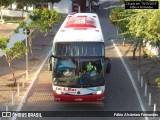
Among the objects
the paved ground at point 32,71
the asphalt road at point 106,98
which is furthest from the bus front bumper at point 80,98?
the paved ground at point 32,71

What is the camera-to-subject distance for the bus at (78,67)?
56.9 feet

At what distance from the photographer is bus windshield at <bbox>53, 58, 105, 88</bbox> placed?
17375mm

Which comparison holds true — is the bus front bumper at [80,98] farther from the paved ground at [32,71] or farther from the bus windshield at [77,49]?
the bus windshield at [77,49]

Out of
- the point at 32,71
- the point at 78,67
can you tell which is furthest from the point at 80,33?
the point at 32,71

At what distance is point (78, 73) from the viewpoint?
1755cm

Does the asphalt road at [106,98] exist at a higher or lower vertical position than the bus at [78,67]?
lower

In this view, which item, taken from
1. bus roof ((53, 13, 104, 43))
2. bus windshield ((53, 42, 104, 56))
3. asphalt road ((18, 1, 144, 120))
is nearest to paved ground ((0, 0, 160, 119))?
asphalt road ((18, 1, 144, 120))

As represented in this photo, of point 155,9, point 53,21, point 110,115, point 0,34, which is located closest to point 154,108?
point 110,115

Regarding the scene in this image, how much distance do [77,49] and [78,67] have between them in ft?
3.14

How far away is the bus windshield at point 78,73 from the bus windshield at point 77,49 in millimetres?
331

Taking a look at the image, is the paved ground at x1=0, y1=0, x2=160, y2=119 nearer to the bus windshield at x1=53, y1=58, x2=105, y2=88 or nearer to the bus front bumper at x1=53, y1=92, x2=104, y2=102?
the bus front bumper at x1=53, y1=92, x2=104, y2=102

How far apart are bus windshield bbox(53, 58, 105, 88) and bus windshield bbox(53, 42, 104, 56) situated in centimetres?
33

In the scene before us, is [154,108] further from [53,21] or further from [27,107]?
[53,21]

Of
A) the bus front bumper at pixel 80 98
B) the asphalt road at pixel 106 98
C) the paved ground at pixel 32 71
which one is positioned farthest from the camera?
the paved ground at pixel 32 71
